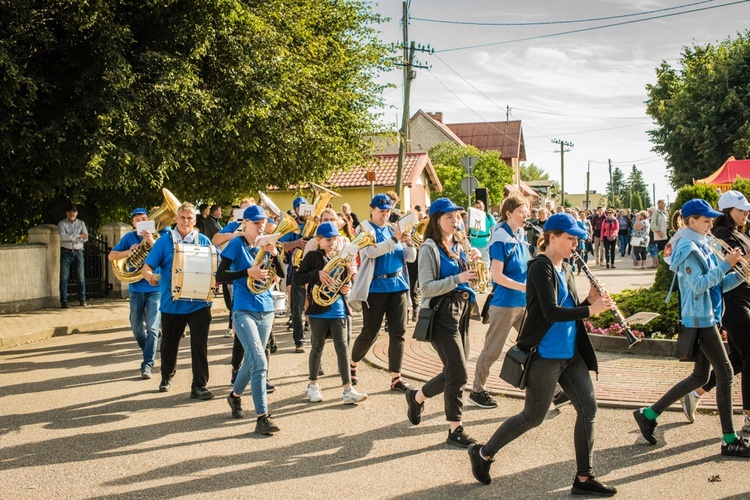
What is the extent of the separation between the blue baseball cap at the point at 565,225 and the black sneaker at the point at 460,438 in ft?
6.32

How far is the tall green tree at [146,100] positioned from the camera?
14.5 meters

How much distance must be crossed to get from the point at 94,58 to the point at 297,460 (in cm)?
1160

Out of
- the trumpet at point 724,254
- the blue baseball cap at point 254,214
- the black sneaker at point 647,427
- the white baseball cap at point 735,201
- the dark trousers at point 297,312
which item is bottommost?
the black sneaker at point 647,427

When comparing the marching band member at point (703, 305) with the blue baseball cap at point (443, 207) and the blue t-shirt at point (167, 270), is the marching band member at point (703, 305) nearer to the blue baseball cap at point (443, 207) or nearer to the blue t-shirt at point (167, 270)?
the blue baseball cap at point (443, 207)

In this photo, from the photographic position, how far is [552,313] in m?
4.94

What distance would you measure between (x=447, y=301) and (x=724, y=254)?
222 centimetres

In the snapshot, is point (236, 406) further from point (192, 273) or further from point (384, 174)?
point (384, 174)

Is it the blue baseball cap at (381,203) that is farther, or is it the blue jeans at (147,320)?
the blue jeans at (147,320)

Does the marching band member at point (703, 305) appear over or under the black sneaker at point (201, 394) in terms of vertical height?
over

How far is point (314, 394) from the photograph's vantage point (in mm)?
7844

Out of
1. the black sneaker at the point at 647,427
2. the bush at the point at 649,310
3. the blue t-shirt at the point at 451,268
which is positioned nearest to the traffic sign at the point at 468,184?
the bush at the point at 649,310

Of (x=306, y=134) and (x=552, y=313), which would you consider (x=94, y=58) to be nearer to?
(x=306, y=134)

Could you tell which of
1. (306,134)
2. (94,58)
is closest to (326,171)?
(306,134)

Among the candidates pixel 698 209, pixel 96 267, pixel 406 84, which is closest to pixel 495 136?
pixel 406 84
